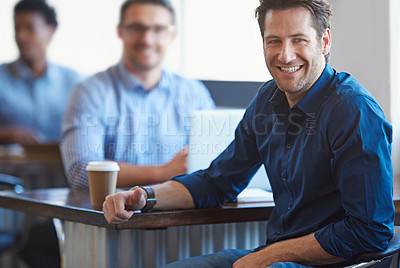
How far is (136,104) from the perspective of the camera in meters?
2.93

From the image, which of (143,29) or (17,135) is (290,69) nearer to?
(143,29)

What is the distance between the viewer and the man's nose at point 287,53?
54.4 inches

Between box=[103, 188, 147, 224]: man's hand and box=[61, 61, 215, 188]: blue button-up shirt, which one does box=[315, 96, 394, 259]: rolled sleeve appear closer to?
box=[103, 188, 147, 224]: man's hand

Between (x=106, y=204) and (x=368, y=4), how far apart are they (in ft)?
5.32

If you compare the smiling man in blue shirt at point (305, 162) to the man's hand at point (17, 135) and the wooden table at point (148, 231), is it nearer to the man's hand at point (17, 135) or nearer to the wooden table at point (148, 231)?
the wooden table at point (148, 231)

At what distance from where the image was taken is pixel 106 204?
56.4 inches

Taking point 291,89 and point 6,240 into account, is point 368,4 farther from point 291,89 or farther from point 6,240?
point 6,240

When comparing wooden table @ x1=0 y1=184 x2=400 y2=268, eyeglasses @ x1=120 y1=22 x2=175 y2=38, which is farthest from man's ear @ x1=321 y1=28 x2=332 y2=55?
eyeglasses @ x1=120 y1=22 x2=175 y2=38

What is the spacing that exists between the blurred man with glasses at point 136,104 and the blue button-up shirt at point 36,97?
0.48 meters

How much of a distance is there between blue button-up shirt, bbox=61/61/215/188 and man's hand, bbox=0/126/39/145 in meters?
0.68

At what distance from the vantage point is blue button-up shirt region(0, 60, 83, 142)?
3.30m

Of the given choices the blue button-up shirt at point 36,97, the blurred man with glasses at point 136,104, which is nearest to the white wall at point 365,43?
the blurred man with glasses at point 136,104

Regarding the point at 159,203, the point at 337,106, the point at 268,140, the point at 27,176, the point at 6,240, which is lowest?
the point at 6,240

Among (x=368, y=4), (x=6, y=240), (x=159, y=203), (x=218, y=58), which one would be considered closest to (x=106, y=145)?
(x=6, y=240)
